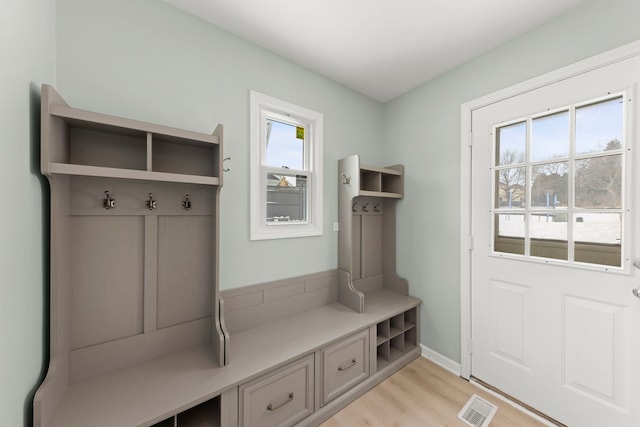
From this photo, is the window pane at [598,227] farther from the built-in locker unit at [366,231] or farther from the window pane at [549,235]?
the built-in locker unit at [366,231]

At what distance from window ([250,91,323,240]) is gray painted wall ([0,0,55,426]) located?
1.08 m

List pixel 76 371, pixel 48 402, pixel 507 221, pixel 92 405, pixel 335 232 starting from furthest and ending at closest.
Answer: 1. pixel 335 232
2. pixel 507 221
3. pixel 76 371
4. pixel 92 405
5. pixel 48 402

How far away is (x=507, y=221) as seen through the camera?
1837mm

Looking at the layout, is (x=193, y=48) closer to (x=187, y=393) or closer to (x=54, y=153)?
(x=54, y=153)


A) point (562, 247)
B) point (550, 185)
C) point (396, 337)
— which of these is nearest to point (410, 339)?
point (396, 337)

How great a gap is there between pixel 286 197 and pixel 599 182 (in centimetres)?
210

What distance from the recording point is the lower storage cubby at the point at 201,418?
4.25ft

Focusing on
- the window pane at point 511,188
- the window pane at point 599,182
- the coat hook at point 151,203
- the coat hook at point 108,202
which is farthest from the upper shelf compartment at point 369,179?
the coat hook at point 108,202

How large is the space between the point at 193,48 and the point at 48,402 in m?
2.03

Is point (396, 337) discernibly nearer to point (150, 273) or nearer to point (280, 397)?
point (280, 397)

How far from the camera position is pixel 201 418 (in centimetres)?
134

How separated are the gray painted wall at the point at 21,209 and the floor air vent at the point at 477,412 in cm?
232

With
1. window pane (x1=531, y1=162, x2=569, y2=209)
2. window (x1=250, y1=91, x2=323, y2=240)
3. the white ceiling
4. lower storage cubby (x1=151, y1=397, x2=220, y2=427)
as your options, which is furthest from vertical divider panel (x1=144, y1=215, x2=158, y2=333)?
window pane (x1=531, y1=162, x2=569, y2=209)

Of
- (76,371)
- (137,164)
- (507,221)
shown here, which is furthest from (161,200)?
(507,221)
